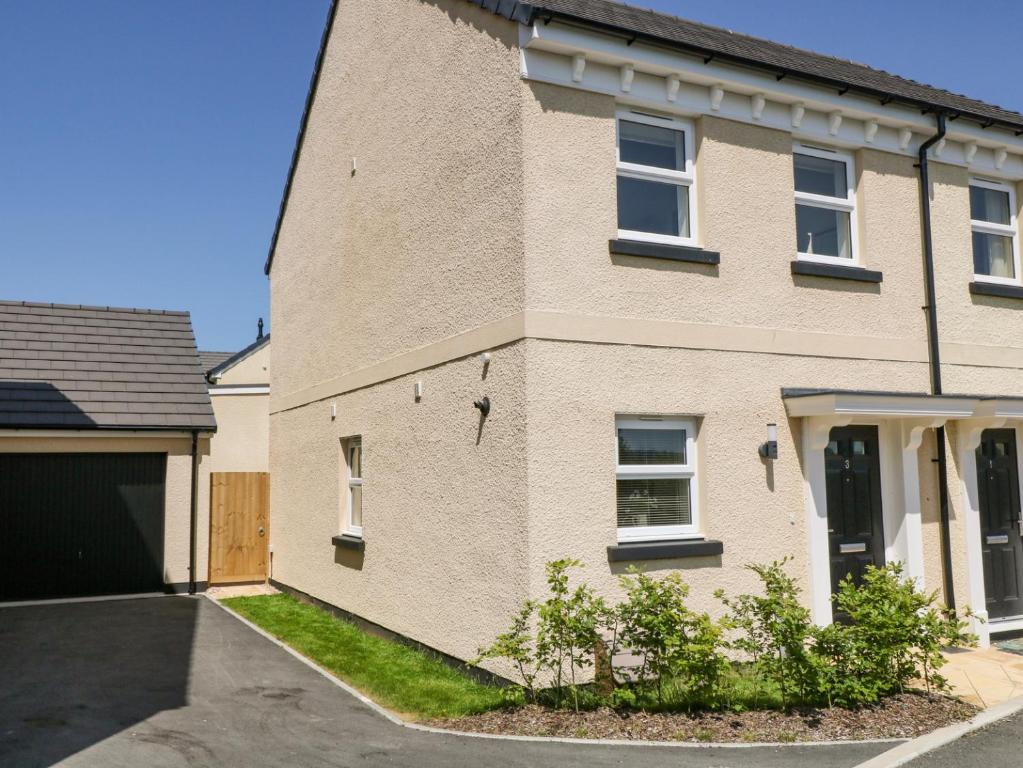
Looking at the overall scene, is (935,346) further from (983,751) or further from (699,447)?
(983,751)

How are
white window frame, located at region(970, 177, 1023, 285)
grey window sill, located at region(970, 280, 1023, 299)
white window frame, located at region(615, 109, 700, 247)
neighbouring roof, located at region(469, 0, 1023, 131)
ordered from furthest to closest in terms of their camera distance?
white window frame, located at region(970, 177, 1023, 285)
grey window sill, located at region(970, 280, 1023, 299)
white window frame, located at region(615, 109, 700, 247)
neighbouring roof, located at region(469, 0, 1023, 131)

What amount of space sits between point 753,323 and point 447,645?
4640 mm

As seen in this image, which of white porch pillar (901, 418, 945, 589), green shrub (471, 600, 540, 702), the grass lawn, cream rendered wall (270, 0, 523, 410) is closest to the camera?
green shrub (471, 600, 540, 702)

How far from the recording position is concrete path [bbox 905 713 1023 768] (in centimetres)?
602

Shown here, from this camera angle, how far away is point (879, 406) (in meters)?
8.99

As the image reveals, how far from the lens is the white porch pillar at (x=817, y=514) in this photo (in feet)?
29.6

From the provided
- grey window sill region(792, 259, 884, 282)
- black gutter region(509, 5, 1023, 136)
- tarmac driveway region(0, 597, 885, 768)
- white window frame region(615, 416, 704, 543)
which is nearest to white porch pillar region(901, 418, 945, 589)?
grey window sill region(792, 259, 884, 282)

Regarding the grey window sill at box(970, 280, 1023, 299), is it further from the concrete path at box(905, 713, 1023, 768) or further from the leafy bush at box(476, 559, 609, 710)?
the leafy bush at box(476, 559, 609, 710)

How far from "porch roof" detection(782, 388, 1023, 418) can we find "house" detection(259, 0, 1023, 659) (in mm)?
33

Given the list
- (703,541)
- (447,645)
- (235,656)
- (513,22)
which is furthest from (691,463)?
(235,656)

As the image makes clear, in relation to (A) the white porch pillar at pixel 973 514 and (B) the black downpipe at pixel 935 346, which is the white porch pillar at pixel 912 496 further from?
(A) the white porch pillar at pixel 973 514

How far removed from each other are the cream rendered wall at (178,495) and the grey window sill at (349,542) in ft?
13.7

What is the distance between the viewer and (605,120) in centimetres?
848

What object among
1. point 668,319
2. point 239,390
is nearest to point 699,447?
point 668,319
